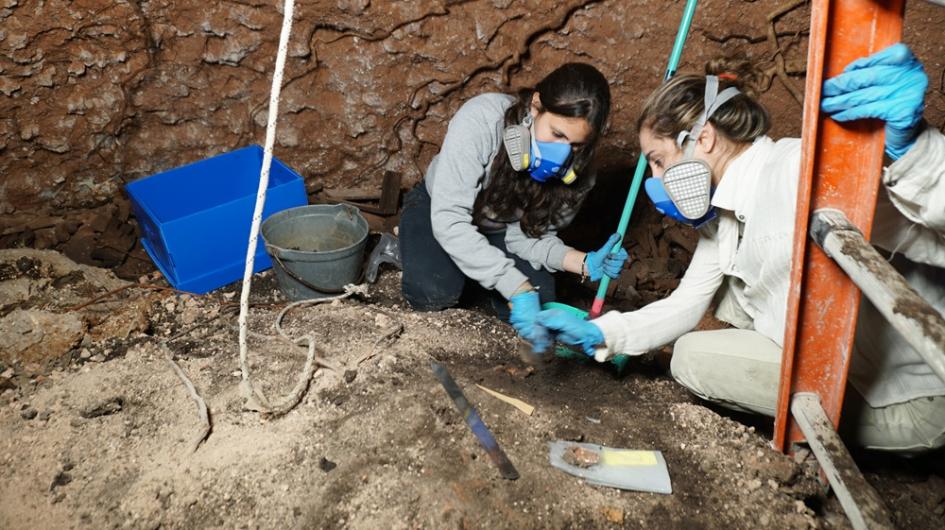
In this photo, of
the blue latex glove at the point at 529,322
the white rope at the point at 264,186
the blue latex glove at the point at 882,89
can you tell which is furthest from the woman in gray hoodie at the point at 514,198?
the blue latex glove at the point at 882,89

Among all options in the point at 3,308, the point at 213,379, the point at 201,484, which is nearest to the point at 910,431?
the point at 201,484

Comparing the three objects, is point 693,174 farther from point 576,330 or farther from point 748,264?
point 576,330

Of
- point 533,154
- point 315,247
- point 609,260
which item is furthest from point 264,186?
point 315,247

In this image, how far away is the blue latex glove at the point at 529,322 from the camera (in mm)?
2441

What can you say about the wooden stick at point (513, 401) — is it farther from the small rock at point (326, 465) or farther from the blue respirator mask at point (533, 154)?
the blue respirator mask at point (533, 154)

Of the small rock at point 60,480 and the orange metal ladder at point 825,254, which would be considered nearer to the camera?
the orange metal ladder at point 825,254

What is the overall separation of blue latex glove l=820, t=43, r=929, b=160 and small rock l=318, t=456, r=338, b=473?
166 cm

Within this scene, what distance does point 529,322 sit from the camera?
249 cm

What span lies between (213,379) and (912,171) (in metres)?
2.29

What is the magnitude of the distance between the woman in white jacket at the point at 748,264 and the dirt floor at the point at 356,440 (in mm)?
229

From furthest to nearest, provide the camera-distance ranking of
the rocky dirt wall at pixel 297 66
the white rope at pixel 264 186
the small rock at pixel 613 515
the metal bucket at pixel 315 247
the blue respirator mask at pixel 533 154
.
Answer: the rocky dirt wall at pixel 297 66
the metal bucket at pixel 315 247
the blue respirator mask at pixel 533 154
the small rock at pixel 613 515
the white rope at pixel 264 186

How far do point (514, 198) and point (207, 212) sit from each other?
160 centimetres

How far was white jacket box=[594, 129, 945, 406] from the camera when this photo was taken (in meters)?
1.61

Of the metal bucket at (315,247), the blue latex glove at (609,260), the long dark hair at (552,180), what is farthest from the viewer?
the metal bucket at (315,247)
